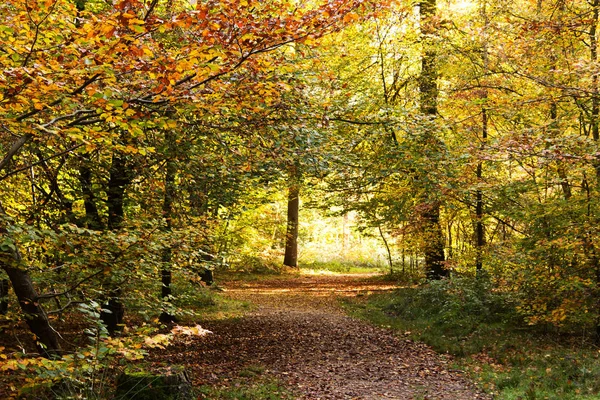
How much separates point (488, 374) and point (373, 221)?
34.2 feet

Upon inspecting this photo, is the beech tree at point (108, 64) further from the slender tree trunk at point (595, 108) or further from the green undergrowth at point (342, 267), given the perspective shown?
the green undergrowth at point (342, 267)

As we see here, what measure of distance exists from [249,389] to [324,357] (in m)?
2.85

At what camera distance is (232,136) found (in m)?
8.44

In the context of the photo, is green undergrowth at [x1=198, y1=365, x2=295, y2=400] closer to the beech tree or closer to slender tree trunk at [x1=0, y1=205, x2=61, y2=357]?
slender tree trunk at [x1=0, y1=205, x2=61, y2=357]

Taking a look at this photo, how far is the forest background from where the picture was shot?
461 centimetres

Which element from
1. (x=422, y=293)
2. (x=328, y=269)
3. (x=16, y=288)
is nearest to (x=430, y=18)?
(x=422, y=293)

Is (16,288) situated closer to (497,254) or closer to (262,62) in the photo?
(262,62)

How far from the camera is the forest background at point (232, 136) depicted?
4613mm

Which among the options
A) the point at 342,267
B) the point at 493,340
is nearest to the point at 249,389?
the point at 493,340

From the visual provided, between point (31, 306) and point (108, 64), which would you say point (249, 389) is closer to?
point (31, 306)

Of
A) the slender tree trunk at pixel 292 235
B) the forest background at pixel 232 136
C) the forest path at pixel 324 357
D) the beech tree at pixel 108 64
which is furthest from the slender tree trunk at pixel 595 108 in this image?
the slender tree trunk at pixel 292 235

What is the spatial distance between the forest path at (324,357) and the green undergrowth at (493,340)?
492 mm

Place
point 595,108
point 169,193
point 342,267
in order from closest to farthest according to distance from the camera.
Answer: point 169,193
point 595,108
point 342,267

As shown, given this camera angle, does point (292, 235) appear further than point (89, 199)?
Yes
